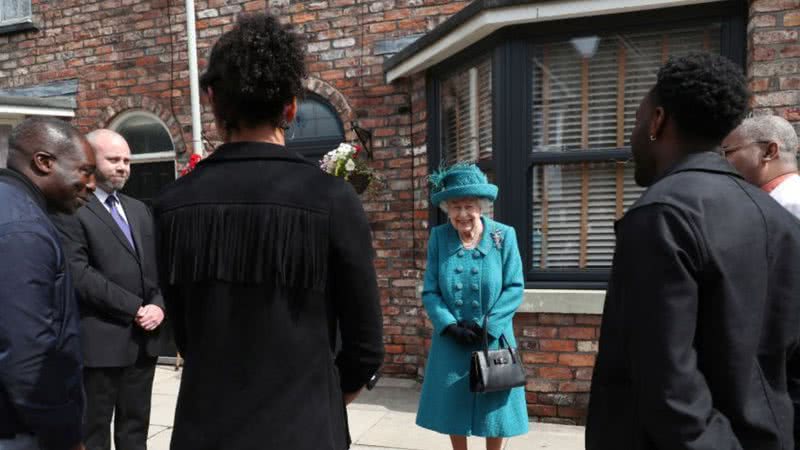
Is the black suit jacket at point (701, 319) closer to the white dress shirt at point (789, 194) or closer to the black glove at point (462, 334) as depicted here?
the white dress shirt at point (789, 194)

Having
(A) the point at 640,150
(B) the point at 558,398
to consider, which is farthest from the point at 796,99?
(A) the point at 640,150

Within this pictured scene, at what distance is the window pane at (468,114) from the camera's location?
4.72m

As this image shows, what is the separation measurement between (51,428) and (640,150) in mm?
1908

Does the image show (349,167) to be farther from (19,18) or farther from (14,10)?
(14,10)

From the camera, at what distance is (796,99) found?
3.81m

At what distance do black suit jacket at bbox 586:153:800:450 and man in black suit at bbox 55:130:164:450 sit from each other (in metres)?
2.35

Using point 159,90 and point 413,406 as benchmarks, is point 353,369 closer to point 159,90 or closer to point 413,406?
point 413,406

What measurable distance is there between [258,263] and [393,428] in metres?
3.20

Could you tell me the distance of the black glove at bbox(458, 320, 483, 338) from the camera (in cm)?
321

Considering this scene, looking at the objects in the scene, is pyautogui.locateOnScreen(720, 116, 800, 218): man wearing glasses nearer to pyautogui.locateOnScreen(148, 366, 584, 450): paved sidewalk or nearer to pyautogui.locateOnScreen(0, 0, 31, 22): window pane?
pyautogui.locateOnScreen(148, 366, 584, 450): paved sidewalk

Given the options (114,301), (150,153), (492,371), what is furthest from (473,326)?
(150,153)

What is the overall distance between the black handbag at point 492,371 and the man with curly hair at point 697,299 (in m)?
1.48

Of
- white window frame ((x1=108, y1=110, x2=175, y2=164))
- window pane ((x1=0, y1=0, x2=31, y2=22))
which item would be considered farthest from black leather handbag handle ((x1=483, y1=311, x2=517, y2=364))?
window pane ((x1=0, y1=0, x2=31, y2=22))

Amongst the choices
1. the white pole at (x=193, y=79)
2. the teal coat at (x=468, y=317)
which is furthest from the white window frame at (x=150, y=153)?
the teal coat at (x=468, y=317)
